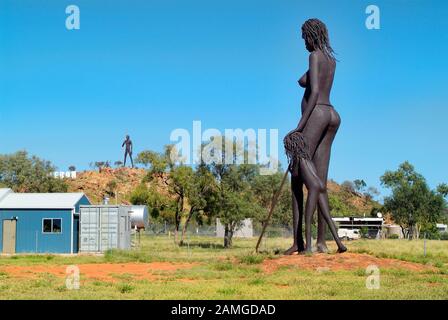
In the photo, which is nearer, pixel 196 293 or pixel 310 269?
pixel 196 293

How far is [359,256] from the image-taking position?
16844 mm

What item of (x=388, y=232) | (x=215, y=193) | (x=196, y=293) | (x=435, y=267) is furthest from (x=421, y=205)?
(x=196, y=293)

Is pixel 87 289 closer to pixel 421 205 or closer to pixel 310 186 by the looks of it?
pixel 310 186

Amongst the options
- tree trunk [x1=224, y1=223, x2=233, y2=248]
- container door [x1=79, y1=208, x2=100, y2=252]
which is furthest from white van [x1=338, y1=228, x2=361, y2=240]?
container door [x1=79, y1=208, x2=100, y2=252]

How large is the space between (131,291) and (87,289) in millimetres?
1001

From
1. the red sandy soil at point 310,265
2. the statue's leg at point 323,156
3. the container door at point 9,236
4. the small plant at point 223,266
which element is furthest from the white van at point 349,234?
the small plant at point 223,266

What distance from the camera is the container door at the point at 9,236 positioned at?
35.4m

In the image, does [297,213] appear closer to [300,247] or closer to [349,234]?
[300,247]

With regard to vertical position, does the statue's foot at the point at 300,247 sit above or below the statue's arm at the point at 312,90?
below

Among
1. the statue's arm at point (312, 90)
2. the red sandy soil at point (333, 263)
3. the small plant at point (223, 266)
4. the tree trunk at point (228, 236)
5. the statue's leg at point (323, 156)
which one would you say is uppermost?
the statue's arm at point (312, 90)

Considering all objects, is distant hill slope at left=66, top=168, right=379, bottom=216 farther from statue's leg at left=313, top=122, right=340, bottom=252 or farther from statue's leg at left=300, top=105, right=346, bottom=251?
statue's leg at left=300, top=105, right=346, bottom=251

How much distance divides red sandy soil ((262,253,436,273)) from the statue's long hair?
534 centimetres

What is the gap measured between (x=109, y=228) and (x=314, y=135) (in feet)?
66.4

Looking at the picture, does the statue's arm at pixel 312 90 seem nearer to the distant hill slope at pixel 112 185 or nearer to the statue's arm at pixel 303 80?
the statue's arm at pixel 303 80
